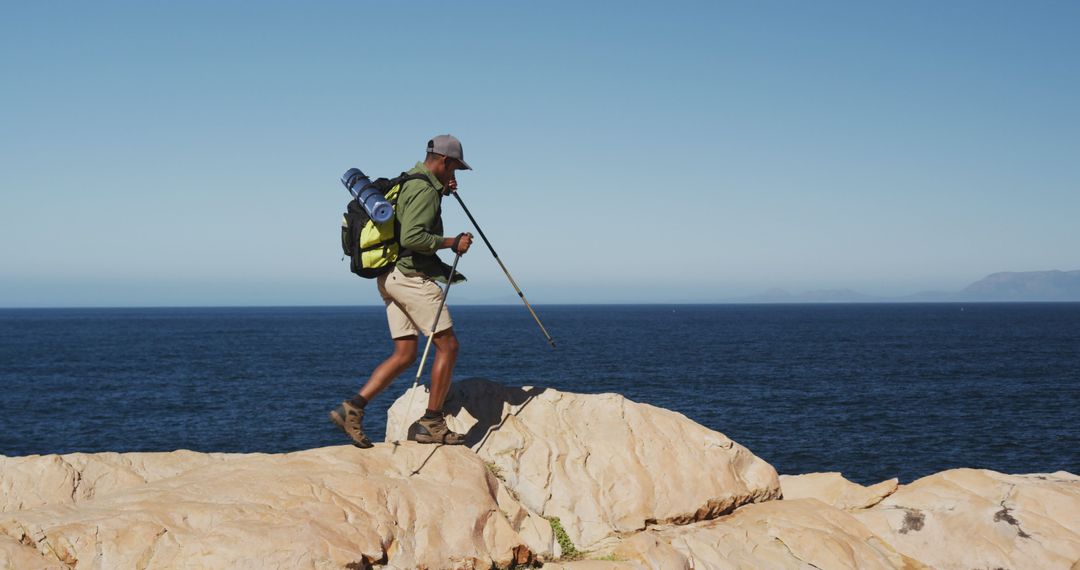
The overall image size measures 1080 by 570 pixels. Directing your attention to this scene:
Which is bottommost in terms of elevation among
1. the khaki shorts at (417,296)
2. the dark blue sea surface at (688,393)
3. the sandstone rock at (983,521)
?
the dark blue sea surface at (688,393)

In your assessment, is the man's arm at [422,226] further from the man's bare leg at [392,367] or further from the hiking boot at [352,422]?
the hiking boot at [352,422]

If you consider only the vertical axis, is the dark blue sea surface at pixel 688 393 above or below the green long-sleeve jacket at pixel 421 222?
below

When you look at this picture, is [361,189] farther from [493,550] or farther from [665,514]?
[665,514]

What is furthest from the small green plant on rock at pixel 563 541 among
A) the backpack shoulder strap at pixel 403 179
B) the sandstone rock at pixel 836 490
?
the backpack shoulder strap at pixel 403 179

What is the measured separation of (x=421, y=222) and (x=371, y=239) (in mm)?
624

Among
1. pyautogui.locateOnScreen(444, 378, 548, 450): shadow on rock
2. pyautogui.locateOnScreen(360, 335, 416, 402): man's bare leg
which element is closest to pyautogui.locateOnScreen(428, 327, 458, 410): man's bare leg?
pyautogui.locateOnScreen(360, 335, 416, 402): man's bare leg

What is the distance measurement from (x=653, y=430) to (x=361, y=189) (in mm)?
5235

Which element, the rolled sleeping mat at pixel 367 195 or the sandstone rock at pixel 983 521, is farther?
the sandstone rock at pixel 983 521

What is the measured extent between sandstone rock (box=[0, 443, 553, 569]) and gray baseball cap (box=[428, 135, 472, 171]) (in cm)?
362

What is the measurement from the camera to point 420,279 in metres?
9.48

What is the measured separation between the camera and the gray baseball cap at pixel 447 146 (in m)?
9.53


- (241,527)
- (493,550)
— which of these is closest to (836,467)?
(493,550)

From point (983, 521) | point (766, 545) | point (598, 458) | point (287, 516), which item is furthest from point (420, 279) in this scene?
point (983, 521)

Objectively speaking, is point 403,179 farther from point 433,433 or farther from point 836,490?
point 836,490
